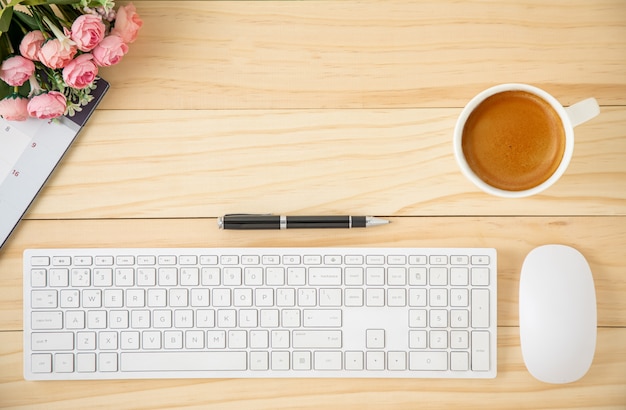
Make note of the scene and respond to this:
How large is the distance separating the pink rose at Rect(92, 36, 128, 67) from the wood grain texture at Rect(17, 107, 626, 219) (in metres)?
0.08

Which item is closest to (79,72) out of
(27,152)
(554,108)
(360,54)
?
(27,152)

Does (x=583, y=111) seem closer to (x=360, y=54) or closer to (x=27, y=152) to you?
(x=360, y=54)

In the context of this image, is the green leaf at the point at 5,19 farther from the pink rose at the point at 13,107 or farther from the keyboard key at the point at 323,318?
the keyboard key at the point at 323,318

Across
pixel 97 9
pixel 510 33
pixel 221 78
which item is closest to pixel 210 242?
pixel 221 78

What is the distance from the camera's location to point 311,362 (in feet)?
2.48

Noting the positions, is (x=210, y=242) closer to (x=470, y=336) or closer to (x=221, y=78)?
(x=221, y=78)

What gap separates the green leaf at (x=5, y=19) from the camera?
2.16 feet

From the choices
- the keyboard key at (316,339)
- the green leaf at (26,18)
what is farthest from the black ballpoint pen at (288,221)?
the green leaf at (26,18)

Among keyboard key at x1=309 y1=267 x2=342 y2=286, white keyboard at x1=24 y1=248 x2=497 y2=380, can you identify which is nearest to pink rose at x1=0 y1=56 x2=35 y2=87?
white keyboard at x1=24 y1=248 x2=497 y2=380

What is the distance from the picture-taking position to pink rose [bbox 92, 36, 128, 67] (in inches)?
28.3

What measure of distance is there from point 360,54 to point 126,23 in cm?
32

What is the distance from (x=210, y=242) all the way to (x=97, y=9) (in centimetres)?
34

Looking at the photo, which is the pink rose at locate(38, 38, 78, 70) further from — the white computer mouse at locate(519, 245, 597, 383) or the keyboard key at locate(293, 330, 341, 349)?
the white computer mouse at locate(519, 245, 597, 383)

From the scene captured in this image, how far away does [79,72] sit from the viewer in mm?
708
